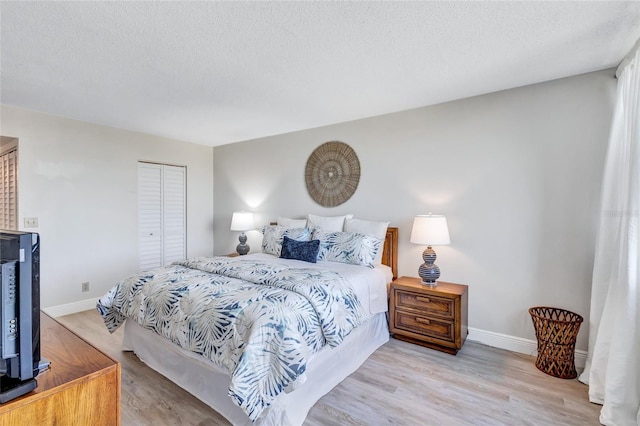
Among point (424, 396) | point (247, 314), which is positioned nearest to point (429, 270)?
point (424, 396)

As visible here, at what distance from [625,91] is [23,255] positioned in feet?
11.2

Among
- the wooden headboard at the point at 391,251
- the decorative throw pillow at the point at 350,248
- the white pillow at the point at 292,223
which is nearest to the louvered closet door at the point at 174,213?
the white pillow at the point at 292,223

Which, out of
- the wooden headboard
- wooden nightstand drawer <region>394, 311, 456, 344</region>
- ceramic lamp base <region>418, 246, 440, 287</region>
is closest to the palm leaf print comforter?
wooden nightstand drawer <region>394, 311, 456, 344</region>

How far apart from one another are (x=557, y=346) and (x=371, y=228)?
182cm

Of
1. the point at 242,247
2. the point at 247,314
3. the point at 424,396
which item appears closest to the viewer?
the point at 247,314

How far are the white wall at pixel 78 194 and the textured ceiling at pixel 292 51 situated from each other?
1.39ft

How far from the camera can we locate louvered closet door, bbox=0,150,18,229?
3.36m

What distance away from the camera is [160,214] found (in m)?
4.59

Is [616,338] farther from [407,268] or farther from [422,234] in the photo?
A: [407,268]

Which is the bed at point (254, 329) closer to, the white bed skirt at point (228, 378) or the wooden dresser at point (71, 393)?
the white bed skirt at point (228, 378)

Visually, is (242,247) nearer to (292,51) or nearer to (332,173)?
(332,173)

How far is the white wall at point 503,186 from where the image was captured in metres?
2.48

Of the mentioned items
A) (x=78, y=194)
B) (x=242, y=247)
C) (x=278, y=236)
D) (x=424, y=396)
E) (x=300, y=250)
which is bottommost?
(x=424, y=396)

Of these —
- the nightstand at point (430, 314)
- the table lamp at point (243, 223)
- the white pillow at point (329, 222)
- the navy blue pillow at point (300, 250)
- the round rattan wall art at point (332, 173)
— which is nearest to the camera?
the nightstand at point (430, 314)
